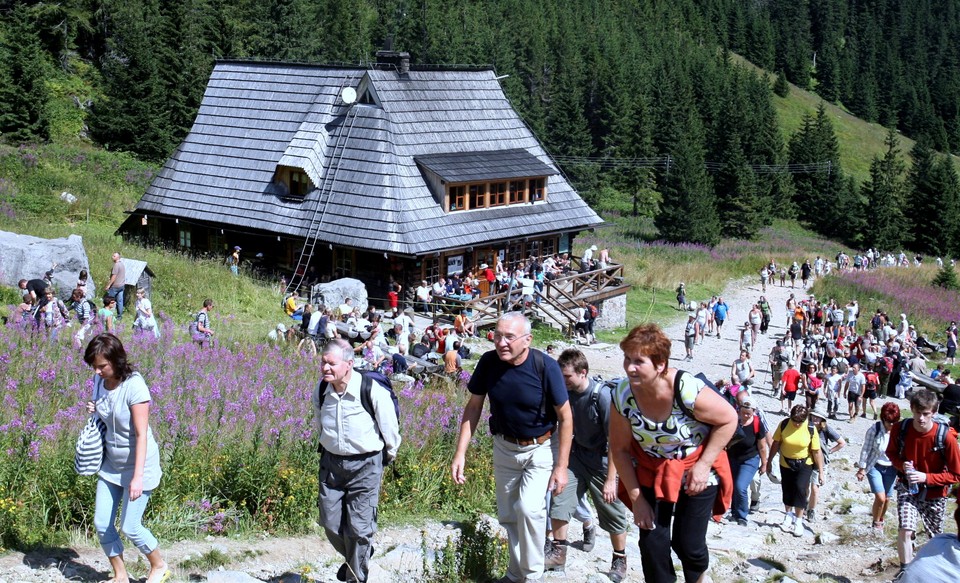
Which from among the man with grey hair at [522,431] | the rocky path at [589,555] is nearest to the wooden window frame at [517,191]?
the rocky path at [589,555]

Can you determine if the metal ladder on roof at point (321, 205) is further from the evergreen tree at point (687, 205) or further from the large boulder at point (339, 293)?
the evergreen tree at point (687, 205)

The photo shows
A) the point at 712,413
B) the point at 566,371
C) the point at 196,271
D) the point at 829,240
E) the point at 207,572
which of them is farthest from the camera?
the point at 829,240

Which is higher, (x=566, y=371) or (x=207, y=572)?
(x=566, y=371)

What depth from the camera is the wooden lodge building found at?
2959 cm

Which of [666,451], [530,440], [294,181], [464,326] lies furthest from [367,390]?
[294,181]

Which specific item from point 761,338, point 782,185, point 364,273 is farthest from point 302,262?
point 782,185

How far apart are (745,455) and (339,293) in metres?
16.8

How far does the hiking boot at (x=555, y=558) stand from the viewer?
819 cm

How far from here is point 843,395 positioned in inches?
1058

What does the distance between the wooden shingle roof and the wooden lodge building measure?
4 centimetres

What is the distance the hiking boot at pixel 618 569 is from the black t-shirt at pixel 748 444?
129 inches

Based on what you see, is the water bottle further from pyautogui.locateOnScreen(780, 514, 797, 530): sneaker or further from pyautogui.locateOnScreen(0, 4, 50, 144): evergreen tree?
pyautogui.locateOnScreen(0, 4, 50, 144): evergreen tree

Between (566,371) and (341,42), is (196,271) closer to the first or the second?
(566,371)

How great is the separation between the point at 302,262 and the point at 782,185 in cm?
5308
